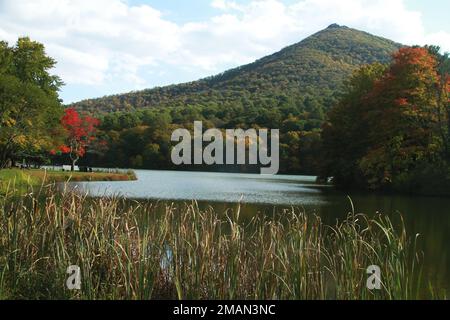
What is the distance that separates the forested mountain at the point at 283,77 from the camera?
106419 millimetres

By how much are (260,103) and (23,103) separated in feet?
197

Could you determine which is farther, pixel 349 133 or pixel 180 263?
pixel 349 133

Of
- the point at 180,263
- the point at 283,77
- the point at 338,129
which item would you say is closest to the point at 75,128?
the point at 338,129

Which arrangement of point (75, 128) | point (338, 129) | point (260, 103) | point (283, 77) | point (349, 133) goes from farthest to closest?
point (283, 77)
point (260, 103)
point (75, 128)
point (338, 129)
point (349, 133)

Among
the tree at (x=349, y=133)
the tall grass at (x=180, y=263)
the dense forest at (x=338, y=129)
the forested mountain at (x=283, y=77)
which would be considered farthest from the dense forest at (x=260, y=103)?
the tall grass at (x=180, y=263)

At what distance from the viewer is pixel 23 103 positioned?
34.2 metres

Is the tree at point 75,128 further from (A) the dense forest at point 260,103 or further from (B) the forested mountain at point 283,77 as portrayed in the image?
(B) the forested mountain at point 283,77

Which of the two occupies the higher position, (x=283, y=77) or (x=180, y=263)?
(x=283, y=77)

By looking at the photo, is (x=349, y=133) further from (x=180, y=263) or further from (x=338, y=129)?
(x=180, y=263)

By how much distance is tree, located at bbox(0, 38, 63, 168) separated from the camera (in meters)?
32.9
